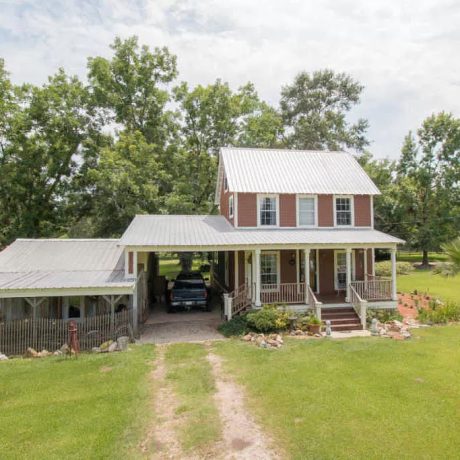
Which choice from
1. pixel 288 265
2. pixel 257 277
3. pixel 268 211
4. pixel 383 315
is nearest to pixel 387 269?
pixel 383 315

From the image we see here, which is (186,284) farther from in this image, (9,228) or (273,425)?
(9,228)

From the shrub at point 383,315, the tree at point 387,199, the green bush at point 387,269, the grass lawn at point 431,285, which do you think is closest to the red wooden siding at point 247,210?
the shrub at point 383,315

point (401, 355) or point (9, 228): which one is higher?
point (9, 228)

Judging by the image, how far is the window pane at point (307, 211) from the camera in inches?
750

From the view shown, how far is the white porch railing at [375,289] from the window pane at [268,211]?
17.2 feet

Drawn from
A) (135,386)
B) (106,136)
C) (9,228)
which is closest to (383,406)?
(135,386)

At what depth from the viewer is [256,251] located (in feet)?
50.6

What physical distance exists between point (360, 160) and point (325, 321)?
29127 mm

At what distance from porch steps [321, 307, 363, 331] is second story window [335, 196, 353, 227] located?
5449mm

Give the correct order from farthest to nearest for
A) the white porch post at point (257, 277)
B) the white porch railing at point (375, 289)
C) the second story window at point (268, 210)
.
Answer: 1. the second story window at point (268, 210)
2. the white porch railing at point (375, 289)
3. the white porch post at point (257, 277)

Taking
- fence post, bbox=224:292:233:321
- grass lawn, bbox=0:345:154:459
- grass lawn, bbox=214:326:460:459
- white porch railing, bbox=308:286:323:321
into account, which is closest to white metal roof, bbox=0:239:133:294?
grass lawn, bbox=0:345:154:459

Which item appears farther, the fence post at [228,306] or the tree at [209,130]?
the tree at [209,130]

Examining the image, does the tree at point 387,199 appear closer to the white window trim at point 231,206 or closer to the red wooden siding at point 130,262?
the white window trim at point 231,206

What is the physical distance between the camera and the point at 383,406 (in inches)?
307
